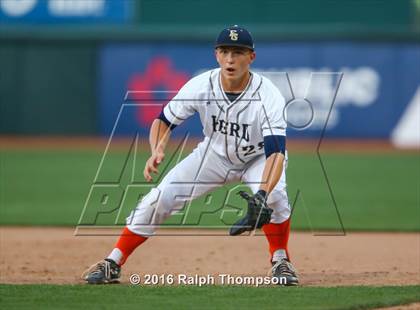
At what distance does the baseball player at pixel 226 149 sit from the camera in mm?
6723

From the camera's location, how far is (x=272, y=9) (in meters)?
21.3

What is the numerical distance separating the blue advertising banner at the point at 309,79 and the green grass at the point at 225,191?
1.77 meters

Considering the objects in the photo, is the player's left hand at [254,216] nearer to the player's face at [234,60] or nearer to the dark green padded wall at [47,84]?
the player's face at [234,60]

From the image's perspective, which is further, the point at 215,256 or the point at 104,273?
the point at 215,256

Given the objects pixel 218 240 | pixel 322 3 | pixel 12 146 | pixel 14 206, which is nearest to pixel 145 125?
pixel 12 146

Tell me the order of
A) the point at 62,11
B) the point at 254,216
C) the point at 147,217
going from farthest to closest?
the point at 62,11 < the point at 147,217 < the point at 254,216

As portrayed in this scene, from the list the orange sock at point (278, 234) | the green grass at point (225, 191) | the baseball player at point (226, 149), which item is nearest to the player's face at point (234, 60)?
the baseball player at point (226, 149)

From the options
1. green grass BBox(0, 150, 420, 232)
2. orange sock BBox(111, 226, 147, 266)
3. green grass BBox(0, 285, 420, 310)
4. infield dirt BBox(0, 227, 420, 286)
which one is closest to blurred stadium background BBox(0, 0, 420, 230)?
green grass BBox(0, 150, 420, 232)

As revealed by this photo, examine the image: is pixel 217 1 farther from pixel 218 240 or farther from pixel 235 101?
pixel 235 101

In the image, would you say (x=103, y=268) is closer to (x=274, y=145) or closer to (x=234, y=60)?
(x=274, y=145)

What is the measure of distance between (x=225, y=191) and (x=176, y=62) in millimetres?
8352

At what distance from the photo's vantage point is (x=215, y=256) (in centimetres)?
861

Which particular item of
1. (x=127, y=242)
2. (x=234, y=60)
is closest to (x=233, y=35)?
(x=234, y=60)

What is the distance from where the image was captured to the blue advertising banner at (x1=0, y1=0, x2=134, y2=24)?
882 inches
